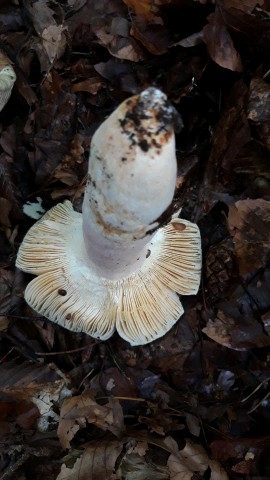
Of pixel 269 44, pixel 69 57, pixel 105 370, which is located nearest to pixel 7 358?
pixel 105 370

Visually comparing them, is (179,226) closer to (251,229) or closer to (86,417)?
(251,229)

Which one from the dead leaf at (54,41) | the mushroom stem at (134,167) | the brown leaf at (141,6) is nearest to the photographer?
the mushroom stem at (134,167)

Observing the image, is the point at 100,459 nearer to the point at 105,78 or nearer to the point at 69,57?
the point at 105,78

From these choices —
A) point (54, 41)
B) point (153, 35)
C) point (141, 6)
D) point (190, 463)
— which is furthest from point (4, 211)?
point (190, 463)

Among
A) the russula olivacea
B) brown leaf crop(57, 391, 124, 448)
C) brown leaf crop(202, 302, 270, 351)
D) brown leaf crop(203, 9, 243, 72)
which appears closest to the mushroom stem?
the russula olivacea

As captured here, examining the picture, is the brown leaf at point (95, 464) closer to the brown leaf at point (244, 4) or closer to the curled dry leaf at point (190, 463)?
the curled dry leaf at point (190, 463)

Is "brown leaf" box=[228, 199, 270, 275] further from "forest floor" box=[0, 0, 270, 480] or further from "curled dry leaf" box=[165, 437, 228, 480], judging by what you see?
"curled dry leaf" box=[165, 437, 228, 480]

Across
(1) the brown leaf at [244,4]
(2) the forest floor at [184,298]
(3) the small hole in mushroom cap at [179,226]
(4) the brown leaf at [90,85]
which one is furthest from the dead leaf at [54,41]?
(3) the small hole in mushroom cap at [179,226]
